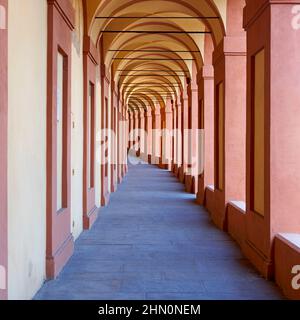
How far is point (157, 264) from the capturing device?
7359mm

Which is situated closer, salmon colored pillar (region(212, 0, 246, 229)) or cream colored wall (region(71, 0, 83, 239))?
cream colored wall (region(71, 0, 83, 239))

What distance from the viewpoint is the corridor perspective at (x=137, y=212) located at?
16.6ft

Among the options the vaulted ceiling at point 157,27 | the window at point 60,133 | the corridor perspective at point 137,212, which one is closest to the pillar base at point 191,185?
the vaulted ceiling at point 157,27

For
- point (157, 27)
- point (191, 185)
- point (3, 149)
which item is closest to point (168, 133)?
point (191, 185)

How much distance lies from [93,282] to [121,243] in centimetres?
261

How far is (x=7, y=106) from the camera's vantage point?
4.33m

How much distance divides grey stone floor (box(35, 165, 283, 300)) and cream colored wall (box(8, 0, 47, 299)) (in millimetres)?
686

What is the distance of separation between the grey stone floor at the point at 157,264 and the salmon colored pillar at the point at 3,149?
1568 millimetres

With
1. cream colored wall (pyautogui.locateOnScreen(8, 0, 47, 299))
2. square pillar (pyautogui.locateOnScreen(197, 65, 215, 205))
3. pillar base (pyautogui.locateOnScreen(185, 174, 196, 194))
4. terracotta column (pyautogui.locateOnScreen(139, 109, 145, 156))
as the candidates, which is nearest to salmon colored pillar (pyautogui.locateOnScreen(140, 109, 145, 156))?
terracotta column (pyautogui.locateOnScreen(139, 109, 145, 156))

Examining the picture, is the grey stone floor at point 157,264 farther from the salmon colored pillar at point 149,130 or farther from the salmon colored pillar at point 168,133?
the salmon colored pillar at point 149,130

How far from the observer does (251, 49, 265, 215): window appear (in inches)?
280

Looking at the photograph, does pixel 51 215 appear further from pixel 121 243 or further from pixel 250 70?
pixel 250 70

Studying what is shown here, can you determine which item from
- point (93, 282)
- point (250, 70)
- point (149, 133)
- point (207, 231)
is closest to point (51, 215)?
point (93, 282)

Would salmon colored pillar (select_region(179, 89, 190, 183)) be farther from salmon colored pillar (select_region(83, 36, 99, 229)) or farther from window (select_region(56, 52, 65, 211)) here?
window (select_region(56, 52, 65, 211))
